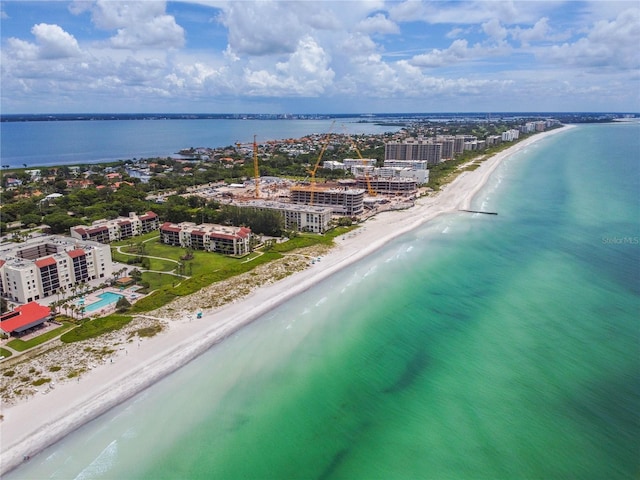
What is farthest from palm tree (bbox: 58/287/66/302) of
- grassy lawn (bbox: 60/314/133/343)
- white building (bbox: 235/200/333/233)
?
white building (bbox: 235/200/333/233)

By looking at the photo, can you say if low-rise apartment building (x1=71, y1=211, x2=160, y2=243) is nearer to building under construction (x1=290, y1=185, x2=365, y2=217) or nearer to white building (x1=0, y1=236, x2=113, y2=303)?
white building (x1=0, y1=236, x2=113, y2=303)

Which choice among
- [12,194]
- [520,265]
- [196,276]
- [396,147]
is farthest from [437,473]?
[396,147]

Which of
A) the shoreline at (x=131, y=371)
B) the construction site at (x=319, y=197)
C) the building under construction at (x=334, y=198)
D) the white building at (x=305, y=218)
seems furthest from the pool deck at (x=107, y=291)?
the building under construction at (x=334, y=198)

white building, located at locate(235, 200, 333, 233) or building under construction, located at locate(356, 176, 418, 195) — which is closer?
white building, located at locate(235, 200, 333, 233)

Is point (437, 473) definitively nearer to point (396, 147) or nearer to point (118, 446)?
point (118, 446)

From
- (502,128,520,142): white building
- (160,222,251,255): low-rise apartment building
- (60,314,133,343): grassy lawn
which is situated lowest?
(60,314,133,343): grassy lawn
